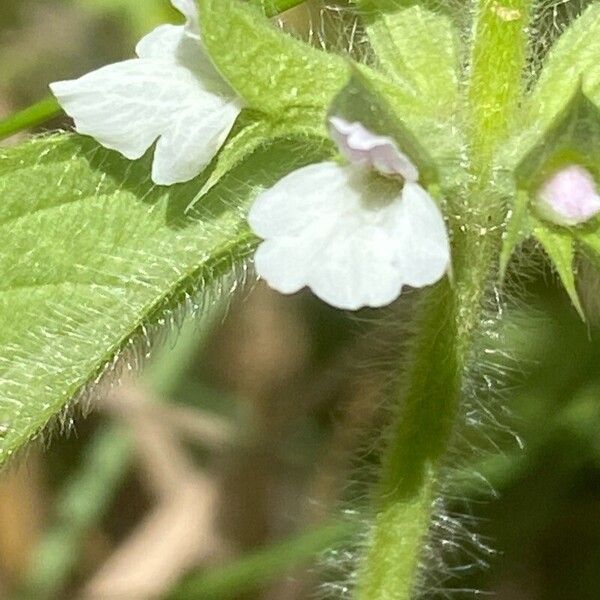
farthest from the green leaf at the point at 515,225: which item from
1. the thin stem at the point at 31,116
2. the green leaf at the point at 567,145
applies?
the thin stem at the point at 31,116

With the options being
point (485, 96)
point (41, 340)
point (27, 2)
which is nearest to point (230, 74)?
point (485, 96)

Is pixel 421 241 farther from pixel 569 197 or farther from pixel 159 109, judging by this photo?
pixel 159 109

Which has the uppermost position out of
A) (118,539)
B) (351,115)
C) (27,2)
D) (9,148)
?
A: (27,2)

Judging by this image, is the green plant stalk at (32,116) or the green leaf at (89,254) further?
the green plant stalk at (32,116)

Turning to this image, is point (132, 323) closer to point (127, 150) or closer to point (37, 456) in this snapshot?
point (127, 150)

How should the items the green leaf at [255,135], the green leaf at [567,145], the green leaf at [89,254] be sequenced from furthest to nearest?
1. the green leaf at [89,254]
2. the green leaf at [255,135]
3. the green leaf at [567,145]

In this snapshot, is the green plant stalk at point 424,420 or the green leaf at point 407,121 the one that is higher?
the green leaf at point 407,121

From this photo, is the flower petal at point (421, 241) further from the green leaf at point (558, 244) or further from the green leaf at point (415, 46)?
the green leaf at point (415, 46)
